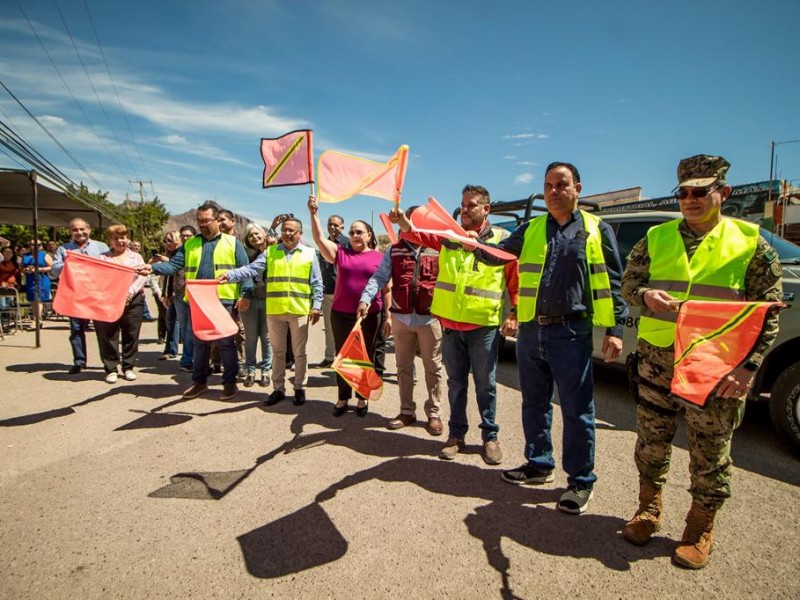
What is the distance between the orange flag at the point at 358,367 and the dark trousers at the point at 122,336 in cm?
393

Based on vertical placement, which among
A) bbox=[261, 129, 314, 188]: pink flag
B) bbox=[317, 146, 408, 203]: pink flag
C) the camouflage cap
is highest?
bbox=[261, 129, 314, 188]: pink flag

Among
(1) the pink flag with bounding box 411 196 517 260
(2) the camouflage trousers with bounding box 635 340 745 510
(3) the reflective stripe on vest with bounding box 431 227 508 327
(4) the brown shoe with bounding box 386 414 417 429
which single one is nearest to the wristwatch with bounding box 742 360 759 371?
(2) the camouflage trousers with bounding box 635 340 745 510

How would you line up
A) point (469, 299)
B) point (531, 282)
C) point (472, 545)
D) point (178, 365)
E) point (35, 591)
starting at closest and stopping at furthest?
point (35, 591)
point (472, 545)
point (531, 282)
point (469, 299)
point (178, 365)

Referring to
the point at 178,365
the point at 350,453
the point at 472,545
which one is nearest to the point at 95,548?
the point at 350,453

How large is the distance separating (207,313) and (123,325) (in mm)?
2349

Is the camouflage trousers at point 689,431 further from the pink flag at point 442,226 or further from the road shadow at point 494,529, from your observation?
the pink flag at point 442,226

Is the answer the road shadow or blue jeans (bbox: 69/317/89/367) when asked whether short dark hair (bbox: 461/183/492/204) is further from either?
blue jeans (bbox: 69/317/89/367)

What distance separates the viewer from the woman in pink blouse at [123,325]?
595cm

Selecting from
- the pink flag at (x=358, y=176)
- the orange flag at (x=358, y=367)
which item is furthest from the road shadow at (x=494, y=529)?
the pink flag at (x=358, y=176)

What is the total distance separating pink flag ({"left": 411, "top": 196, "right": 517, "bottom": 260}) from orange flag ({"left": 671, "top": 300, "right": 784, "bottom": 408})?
52.2 inches

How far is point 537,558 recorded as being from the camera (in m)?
2.46

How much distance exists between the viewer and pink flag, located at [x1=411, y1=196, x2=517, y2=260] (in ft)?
10.9

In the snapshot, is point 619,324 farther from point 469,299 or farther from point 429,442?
point 429,442

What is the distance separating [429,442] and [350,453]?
2.61ft
